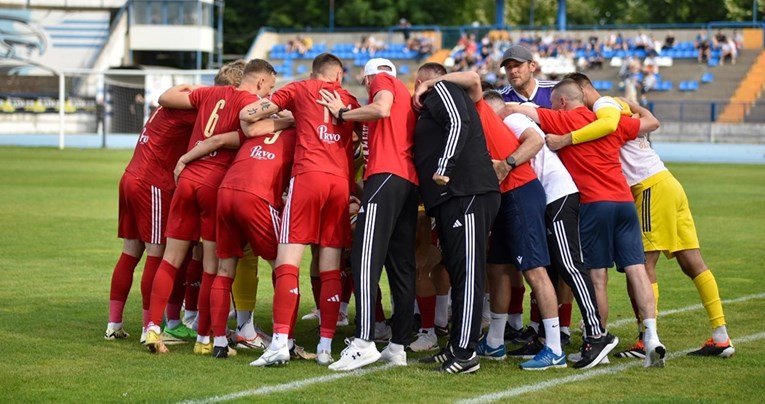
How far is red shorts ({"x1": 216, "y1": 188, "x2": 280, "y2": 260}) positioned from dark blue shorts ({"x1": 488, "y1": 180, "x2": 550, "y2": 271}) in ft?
5.65

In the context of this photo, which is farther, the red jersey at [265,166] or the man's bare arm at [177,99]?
the man's bare arm at [177,99]

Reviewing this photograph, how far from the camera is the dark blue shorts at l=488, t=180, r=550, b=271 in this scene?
834cm

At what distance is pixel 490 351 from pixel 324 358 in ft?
4.34

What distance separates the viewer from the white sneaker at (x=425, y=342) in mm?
8984

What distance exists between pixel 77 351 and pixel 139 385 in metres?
1.44

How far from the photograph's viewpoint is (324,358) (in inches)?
326

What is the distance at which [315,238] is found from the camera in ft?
27.5

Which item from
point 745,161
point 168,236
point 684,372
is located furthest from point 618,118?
point 745,161

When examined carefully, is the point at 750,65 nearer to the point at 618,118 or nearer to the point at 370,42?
the point at 370,42

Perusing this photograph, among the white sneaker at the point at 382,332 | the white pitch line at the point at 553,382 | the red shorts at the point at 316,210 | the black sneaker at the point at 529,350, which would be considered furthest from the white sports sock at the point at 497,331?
the red shorts at the point at 316,210

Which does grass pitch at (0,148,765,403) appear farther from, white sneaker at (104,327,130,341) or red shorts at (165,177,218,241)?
red shorts at (165,177,218,241)

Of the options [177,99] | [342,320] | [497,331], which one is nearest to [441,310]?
[342,320]

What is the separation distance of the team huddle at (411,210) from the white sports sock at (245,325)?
0.01 m

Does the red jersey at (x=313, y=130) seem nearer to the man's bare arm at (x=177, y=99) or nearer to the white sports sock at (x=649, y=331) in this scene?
the man's bare arm at (x=177, y=99)
